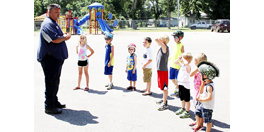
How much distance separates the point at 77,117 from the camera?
456cm

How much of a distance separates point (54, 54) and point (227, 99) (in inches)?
156

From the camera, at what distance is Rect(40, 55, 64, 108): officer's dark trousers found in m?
4.53

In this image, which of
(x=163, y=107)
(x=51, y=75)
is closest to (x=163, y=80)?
(x=163, y=107)

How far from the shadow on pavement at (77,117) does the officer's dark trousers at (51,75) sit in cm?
31

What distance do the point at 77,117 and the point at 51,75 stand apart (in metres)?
0.97

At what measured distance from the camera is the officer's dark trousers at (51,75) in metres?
4.53

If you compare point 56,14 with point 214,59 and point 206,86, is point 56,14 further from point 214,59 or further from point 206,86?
point 214,59

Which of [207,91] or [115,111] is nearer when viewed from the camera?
[207,91]

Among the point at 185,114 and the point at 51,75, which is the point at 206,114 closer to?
the point at 185,114

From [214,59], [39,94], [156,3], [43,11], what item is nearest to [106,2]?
[156,3]

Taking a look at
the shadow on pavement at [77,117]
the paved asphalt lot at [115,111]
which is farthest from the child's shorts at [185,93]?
the shadow on pavement at [77,117]

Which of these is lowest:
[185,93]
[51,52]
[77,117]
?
[77,117]

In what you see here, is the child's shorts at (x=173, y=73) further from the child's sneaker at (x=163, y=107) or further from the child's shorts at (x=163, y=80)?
the child's sneaker at (x=163, y=107)

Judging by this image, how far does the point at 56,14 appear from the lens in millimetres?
4562
